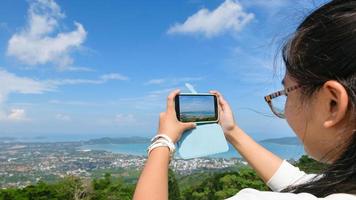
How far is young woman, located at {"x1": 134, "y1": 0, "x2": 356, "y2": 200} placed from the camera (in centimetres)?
115

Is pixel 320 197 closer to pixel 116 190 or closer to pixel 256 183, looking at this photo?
pixel 256 183

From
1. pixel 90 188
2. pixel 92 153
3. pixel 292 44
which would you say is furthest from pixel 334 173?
pixel 92 153

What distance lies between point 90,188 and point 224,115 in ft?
91.0

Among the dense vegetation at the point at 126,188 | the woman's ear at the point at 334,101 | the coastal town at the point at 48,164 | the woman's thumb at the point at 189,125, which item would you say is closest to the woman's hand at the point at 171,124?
the woman's thumb at the point at 189,125

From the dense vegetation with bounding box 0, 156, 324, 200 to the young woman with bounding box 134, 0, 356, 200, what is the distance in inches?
865

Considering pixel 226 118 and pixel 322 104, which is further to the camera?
pixel 226 118

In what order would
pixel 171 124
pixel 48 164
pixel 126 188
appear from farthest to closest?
1. pixel 48 164
2. pixel 126 188
3. pixel 171 124

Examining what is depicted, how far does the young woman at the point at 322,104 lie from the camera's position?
1147 millimetres

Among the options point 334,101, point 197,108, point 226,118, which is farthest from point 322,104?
point 226,118

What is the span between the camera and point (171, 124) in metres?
1.68

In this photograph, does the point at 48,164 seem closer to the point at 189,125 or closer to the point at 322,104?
the point at 189,125

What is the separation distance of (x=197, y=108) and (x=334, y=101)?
2.51 feet

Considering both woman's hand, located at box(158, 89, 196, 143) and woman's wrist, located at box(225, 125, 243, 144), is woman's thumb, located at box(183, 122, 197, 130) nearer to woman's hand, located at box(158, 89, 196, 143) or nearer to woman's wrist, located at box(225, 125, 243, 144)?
woman's hand, located at box(158, 89, 196, 143)

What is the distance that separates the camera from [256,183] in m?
23.4
